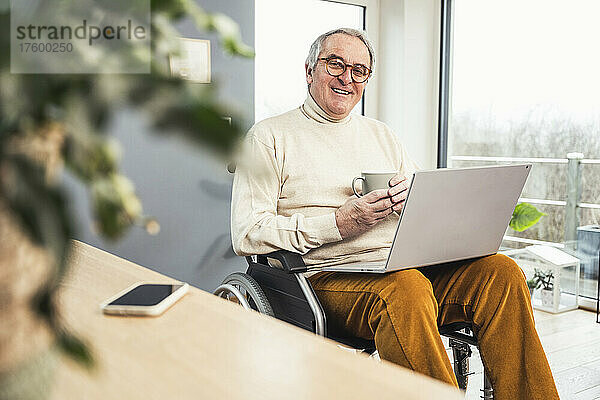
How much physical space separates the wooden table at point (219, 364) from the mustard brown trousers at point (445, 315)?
76 centimetres

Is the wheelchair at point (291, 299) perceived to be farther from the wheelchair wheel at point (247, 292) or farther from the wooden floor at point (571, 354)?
the wooden floor at point (571, 354)

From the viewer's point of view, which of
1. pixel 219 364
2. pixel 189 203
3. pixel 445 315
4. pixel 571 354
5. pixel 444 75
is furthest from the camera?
pixel 444 75

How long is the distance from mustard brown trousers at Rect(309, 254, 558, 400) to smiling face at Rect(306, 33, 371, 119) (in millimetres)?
606

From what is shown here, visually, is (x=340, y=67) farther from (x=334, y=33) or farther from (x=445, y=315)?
→ (x=445, y=315)

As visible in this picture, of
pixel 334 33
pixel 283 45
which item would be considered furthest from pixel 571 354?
pixel 283 45

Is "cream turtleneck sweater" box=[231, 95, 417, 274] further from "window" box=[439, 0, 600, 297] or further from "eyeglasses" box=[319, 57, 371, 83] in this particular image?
"window" box=[439, 0, 600, 297]

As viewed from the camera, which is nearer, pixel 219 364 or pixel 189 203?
pixel 219 364

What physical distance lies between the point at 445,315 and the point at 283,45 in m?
2.28

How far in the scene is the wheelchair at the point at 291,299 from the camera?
5.46 ft

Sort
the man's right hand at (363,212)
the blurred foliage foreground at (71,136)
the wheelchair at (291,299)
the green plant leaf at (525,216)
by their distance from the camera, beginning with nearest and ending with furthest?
the blurred foliage foreground at (71,136) < the wheelchair at (291,299) < the man's right hand at (363,212) < the green plant leaf at (525,216)

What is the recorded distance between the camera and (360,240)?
1.92m

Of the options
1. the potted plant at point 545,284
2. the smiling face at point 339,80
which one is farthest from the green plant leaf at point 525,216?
the smiling face at point 339,80

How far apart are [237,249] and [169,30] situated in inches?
61.3

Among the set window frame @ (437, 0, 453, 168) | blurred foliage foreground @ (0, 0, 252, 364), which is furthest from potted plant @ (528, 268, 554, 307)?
blurred foliage foreground @ (0, 0, 252, 364)
